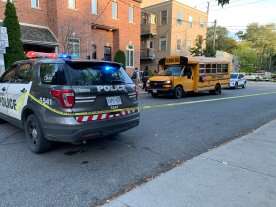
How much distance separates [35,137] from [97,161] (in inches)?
53.5

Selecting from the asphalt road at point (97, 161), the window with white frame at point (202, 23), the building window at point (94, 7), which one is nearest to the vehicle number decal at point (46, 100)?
the asphalt road at point (97, 161)

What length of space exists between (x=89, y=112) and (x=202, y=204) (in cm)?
233

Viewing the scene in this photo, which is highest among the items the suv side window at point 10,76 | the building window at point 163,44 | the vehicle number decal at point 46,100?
the building window at point 163,44

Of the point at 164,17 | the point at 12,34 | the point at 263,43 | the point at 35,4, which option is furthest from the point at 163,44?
the point at 263,43

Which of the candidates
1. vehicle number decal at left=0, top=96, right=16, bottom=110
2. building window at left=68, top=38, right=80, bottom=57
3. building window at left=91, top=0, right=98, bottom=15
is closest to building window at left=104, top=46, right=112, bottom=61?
building window at left=91, top=0, right=98, bottom=15

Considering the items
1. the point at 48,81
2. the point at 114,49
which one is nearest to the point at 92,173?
the point at 48,81

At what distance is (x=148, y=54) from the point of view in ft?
115

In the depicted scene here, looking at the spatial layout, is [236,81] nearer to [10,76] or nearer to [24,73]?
[10,76]

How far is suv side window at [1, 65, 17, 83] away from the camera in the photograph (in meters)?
6.07

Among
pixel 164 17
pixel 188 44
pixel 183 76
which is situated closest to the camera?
pixel 183 76

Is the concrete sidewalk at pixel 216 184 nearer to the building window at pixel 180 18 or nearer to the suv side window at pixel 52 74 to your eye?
the suv side window at pixel 52 74

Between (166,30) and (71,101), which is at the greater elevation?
(166,30)

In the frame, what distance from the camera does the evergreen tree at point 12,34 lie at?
50.4 feet

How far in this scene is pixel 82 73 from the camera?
4656 mm
